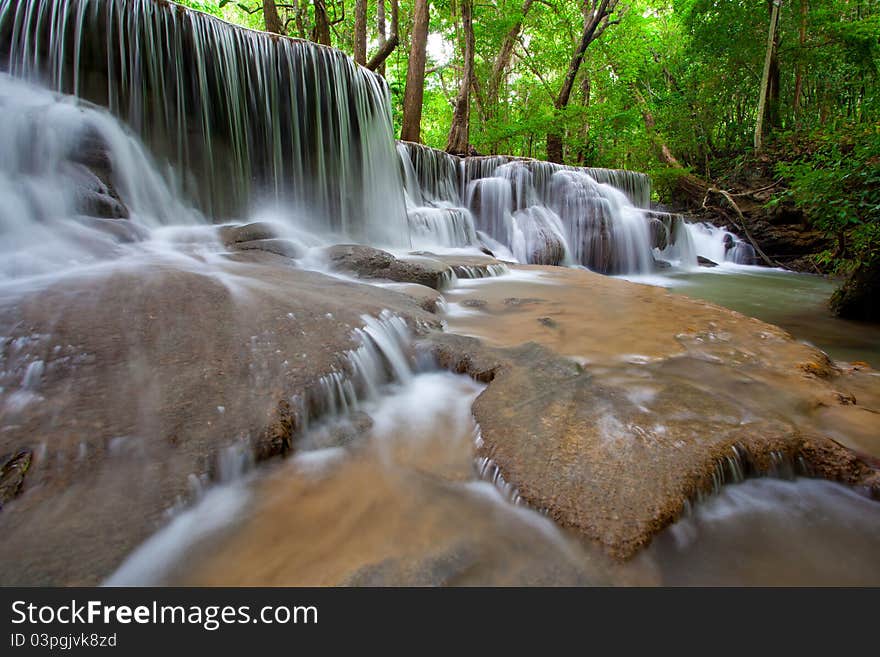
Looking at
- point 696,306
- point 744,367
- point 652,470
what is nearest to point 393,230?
point 696,306

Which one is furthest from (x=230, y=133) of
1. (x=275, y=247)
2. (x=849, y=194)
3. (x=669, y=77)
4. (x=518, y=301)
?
(x=669, y=77)

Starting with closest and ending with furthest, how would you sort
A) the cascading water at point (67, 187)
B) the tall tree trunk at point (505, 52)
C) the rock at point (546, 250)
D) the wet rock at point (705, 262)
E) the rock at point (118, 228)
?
the cascading water at point (67, 187), the rock at point (118, 228), the rock at point (546, 250), the wet rock at point (705, 262), the tall tree trunk at point (505, 52)

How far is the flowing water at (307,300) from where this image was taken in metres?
1.39

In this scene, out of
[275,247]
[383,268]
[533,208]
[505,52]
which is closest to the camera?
[383,268]

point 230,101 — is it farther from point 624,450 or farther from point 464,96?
point 464,96

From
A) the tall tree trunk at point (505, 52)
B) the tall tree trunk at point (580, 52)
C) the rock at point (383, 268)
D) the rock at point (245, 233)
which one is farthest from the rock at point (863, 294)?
the tall tree trunk at point (505, 52)

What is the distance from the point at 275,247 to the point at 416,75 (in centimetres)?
852

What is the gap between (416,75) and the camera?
10984mm

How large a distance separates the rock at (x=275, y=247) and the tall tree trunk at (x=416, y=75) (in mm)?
7366

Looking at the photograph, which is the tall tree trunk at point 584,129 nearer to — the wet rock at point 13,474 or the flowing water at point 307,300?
the flowing water at point 307,300

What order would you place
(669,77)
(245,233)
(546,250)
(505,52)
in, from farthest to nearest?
(669,77) < (505,52) < (546,250) < (245,233)

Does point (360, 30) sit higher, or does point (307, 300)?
point (360, 30)

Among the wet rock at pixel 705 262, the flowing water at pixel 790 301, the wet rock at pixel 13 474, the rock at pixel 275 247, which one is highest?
the wet rock at pixel 705 262

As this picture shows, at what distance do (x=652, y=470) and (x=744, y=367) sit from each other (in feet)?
4.83
